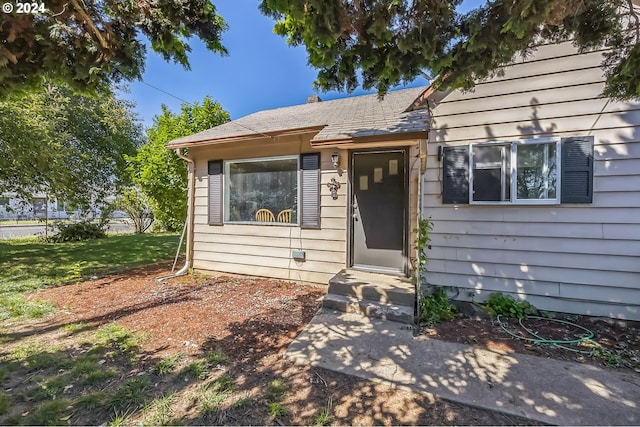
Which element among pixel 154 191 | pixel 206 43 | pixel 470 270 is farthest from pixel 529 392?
pixel 154 191

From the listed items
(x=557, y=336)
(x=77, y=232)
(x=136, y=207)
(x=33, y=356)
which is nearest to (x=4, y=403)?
(x=33, y=356)

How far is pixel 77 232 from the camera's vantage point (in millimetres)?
12523

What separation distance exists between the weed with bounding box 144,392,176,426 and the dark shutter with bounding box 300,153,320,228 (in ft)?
11.0

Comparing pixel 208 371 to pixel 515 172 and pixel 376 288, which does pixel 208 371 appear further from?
pixel 515 172

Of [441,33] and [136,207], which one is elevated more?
[441,33]

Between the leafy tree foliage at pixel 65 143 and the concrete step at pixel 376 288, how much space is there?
3.72 metres

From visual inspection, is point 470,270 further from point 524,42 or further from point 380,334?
point 524,42

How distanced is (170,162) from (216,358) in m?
6.37

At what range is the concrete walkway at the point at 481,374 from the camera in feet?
6.84

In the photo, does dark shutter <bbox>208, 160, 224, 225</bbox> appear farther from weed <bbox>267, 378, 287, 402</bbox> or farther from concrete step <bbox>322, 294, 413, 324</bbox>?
weed <bbox>267, 378, 287, 402</bbox>

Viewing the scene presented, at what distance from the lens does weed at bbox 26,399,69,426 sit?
1.99 metres

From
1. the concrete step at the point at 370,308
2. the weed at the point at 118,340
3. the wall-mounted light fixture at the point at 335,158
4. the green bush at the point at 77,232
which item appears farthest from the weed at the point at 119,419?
the green bush at the point at 77,232

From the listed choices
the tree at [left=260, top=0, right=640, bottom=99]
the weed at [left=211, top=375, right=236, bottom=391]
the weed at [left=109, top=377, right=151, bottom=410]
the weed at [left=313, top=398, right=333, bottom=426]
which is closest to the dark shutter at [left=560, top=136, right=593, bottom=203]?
the tree at [left=260, top=0, right=640, bottom=99]

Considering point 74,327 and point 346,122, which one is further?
point 346,122
